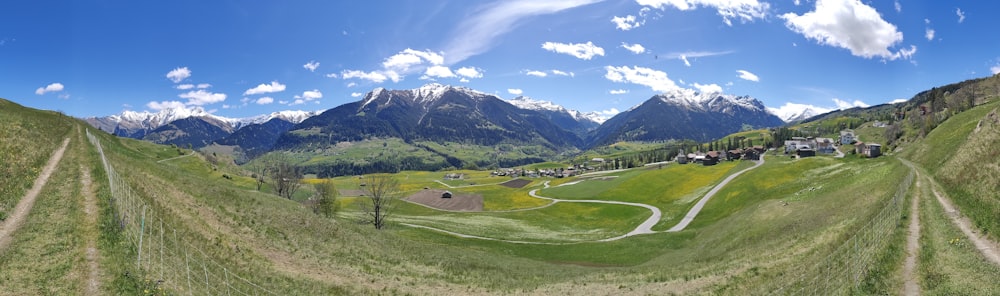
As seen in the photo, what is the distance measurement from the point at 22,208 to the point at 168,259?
9899 mm

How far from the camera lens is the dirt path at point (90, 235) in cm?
1806

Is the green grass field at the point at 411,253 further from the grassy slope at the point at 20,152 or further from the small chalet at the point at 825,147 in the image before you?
the small chalet at the point at 825,147

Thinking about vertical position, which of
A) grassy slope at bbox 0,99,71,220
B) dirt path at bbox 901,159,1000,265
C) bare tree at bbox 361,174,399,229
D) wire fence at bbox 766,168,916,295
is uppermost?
grassy slope at bbox 0,99,71,220

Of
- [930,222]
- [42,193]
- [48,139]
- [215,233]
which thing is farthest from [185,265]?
[930,222]

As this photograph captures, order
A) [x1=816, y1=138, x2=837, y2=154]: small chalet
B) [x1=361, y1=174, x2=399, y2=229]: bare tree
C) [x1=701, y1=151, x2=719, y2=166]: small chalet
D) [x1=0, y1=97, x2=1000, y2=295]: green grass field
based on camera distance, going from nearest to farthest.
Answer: [x1=0, y1=97, x2=1000, y2=295]: green grass field → [x1=361, y1=174, x2=399, y2=229]: bare tree → [x1=701, y1=151, x2=719, y2=166]: small chalet → [x1=816, y1=138, x2=837, y2=154]: small chalet

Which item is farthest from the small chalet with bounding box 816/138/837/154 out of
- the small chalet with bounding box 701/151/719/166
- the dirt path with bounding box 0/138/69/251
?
the dirt path with bounding box 0/138/69/251

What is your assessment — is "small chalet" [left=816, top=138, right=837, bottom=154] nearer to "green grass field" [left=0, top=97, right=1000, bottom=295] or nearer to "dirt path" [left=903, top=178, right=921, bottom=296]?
"green grass field" [left=0, top=97, right=1000, bottom=295]

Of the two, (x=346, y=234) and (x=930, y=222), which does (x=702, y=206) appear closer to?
(x=930, y=222)

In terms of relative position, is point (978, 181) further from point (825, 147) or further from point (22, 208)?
point (825, 147)

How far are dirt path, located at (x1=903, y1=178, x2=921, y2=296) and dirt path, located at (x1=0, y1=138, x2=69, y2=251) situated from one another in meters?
41.6

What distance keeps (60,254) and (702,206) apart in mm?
92810

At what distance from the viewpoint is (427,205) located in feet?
418

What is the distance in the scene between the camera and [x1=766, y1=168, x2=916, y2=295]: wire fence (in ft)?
72.0

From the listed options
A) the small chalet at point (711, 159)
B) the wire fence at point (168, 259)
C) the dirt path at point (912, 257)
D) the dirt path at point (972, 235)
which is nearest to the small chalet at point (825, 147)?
the small chalet at point (711, 159)
